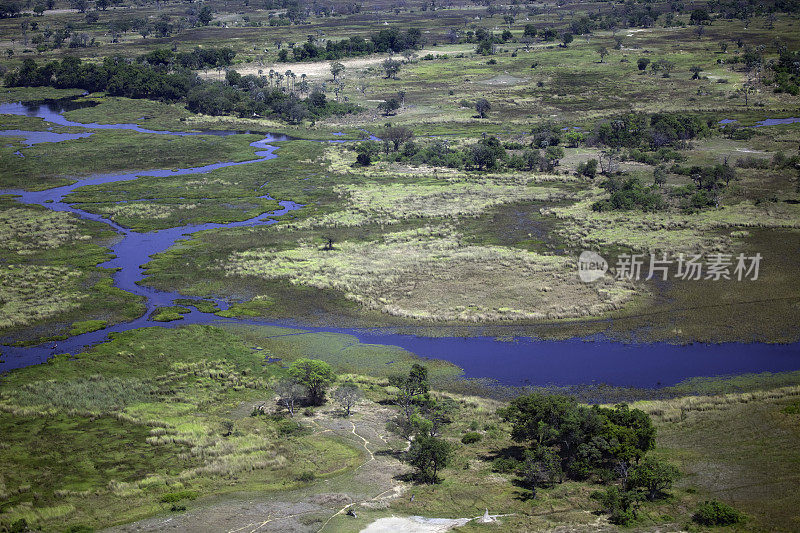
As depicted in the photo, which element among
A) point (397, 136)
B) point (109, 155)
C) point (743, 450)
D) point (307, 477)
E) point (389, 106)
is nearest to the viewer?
point (307, 477)

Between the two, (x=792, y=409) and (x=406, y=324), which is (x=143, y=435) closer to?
(x=406, y=324)

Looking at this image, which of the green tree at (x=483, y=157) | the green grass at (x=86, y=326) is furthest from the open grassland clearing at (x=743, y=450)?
the green tree at (x=483, y=157)

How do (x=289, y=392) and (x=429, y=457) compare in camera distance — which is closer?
(x=429, y=457)

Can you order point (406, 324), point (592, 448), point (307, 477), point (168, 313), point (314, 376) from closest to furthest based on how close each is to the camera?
point (307, 477), point (592, 448), point (314, 376), point (406, 324), point (168, 313)

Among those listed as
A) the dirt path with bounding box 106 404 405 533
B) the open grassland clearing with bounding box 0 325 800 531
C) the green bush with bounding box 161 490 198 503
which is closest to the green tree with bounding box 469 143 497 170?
the open grassland clearing with bounding box 0 325 800 531

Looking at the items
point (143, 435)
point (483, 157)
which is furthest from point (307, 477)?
point (483, 157)

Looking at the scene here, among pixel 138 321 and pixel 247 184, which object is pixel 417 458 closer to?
pixel 138 321
